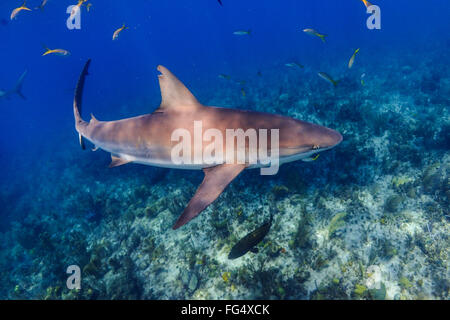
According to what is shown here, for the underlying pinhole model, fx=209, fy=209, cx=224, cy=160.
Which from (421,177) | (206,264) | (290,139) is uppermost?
(290,139)

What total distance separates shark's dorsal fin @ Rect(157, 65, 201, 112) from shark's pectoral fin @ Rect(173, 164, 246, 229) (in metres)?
1.37

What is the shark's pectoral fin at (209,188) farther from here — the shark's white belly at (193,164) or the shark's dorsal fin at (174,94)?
the shark's dorsal fin at (174,94)

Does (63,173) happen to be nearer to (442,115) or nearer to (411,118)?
(411,118)

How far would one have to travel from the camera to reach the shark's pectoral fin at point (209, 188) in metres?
2.69

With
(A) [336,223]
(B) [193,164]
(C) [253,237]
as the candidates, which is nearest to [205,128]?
(B) [193,164]

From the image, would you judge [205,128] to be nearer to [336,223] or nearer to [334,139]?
[334,139]

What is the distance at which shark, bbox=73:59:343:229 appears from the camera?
3.37 metres

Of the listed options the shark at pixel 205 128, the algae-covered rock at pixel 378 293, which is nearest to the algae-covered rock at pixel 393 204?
the algae-covered rock at pixel 378 293

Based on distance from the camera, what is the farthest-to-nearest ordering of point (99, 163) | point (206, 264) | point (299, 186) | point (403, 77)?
point (403, 77) → point (99, 163) → point (299, 186) → point (206, 264)

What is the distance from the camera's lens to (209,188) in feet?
9.96

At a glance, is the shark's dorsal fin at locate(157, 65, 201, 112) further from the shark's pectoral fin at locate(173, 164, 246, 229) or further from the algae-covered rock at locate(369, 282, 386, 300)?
the algae-covered rock at locate(369, 282, 386, 300)

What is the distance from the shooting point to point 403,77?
12.2 metres
